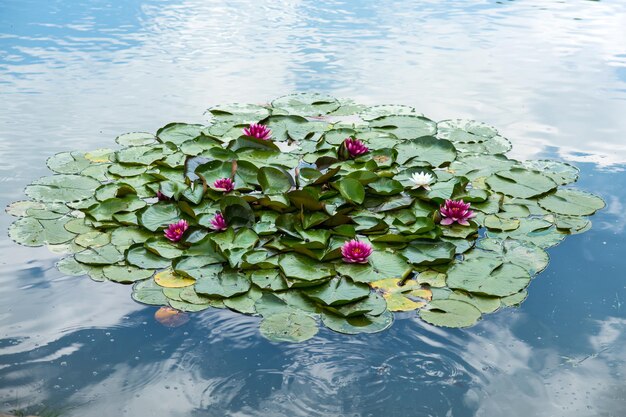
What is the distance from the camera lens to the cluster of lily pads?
2.76 m

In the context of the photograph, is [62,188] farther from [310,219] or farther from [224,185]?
[310,219]

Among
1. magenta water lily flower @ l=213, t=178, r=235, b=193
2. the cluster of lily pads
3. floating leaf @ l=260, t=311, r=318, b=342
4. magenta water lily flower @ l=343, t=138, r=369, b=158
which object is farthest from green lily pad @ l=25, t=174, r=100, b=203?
floating leaf @ l=260, t=311, r=318, b=342

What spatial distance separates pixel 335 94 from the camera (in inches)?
198

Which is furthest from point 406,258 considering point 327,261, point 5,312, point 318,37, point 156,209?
point 318,37

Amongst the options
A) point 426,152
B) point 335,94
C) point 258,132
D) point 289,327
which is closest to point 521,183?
point 426,152

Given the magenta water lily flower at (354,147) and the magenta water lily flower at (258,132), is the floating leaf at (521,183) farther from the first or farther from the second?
the magenta water lily flower at (258,132)

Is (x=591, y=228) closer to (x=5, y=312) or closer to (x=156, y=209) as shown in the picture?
(x=156, y=209)

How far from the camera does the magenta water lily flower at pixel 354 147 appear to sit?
380 cm

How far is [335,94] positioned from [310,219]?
2.03m

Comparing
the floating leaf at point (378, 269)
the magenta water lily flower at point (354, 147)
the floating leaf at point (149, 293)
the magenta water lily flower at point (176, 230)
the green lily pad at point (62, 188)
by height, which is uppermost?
the magenta water lily flower at point (354, 147)

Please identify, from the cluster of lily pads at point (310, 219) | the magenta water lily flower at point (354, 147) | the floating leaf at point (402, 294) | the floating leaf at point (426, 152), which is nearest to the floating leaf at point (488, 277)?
the cluster of lily pads at point (310, 219)

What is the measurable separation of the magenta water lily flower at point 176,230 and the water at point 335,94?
346 mm

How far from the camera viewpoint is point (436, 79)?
5496 mm

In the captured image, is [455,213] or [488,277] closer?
[488,277]
